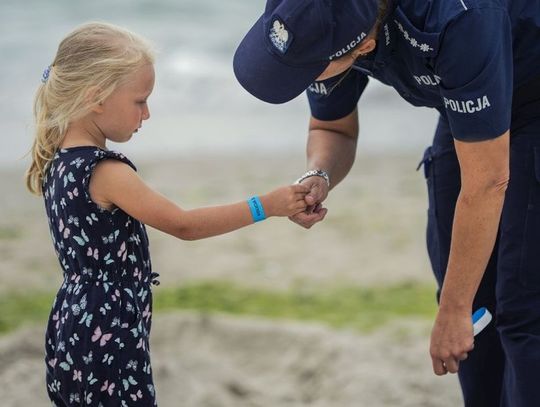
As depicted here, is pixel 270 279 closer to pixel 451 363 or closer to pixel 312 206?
pixel 312 206

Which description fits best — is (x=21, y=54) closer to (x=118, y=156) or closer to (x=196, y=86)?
(x=196, y=86)

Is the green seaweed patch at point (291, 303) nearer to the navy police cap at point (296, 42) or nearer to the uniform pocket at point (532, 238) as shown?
the uniform pocket at point (532, 238)

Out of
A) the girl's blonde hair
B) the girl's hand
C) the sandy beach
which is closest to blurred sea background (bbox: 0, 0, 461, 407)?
the sandy beach

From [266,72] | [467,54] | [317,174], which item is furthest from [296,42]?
[317,174]

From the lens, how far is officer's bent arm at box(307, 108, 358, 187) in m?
3.18

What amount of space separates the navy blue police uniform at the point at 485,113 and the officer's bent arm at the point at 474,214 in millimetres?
45

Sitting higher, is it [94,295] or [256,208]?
[256,208]

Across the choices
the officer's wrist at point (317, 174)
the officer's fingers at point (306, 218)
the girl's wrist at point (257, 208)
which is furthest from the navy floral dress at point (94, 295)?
the officer's wrist at point (317, 174)

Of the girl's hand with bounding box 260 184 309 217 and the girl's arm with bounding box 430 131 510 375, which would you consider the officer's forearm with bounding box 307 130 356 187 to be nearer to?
the girl's hand with bounding box 260 184 309 217

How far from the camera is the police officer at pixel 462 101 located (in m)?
2.32

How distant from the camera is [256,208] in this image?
2.62 metres

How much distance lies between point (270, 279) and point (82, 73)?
296 centimetres

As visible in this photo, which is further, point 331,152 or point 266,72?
point 331,152

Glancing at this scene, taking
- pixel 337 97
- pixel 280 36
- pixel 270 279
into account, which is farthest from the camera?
pixel 270 279
